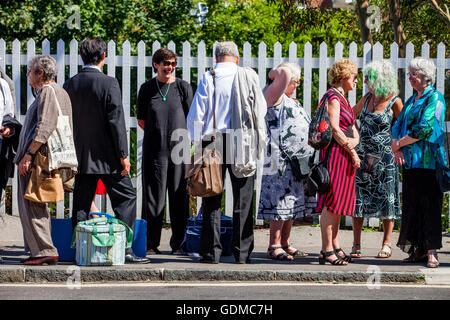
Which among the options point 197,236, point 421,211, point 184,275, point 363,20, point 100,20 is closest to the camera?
point 184,275

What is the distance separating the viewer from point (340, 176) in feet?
25.0

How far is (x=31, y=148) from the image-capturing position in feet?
23.9

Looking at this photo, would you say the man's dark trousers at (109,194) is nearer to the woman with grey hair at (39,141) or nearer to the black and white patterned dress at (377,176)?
the woman with grey hair at (39,141)

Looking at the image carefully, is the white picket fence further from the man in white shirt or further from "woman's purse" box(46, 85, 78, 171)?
"woman's purse" box(46, 85, 78, 171)

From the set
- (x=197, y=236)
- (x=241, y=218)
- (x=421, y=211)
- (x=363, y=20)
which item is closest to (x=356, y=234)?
(x=421, y=211)

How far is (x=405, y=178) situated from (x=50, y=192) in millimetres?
3150

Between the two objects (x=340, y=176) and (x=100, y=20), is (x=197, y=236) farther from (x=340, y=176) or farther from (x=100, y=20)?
(x=100, y=20)

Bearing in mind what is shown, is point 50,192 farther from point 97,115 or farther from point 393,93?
point 393,93

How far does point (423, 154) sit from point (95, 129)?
288cm

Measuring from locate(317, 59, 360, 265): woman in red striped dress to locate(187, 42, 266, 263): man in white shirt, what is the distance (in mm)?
619

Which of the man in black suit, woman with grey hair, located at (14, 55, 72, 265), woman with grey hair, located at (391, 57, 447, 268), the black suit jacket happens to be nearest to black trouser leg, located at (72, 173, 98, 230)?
the man in black suit
